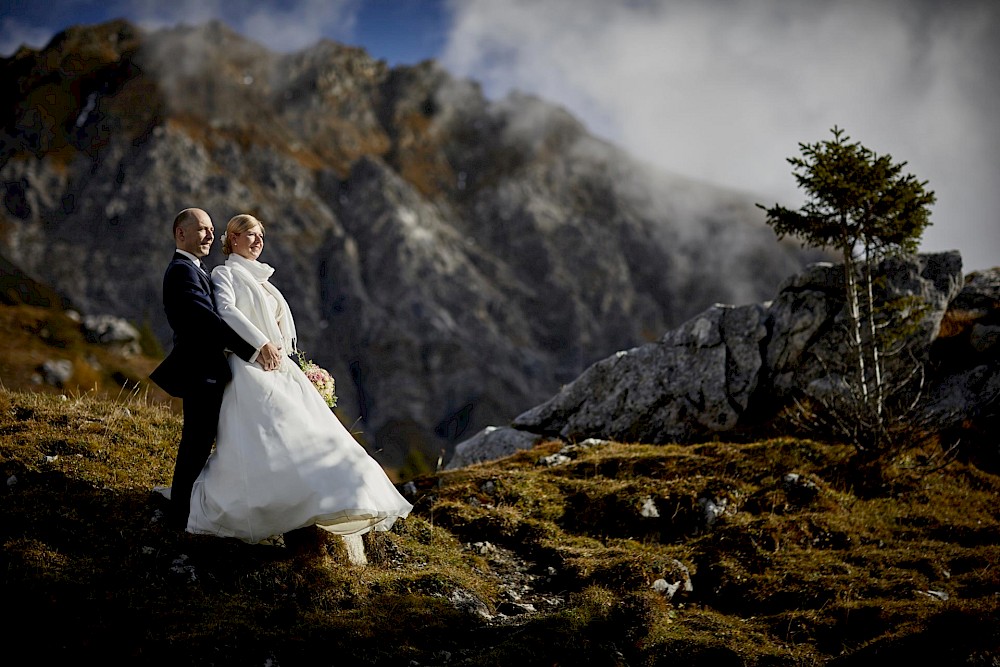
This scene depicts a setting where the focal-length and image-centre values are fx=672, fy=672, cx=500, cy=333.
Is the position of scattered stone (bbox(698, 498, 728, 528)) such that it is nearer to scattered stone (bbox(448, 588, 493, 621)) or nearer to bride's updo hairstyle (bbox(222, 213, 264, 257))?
scattered stone (bbox(448, 588, 493, 621))

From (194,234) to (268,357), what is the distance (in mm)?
1634

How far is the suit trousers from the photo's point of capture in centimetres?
727

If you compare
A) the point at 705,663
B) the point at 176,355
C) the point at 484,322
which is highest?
the point at 484,322

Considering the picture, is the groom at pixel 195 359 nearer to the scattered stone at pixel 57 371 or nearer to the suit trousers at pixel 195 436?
the suit trousers at pixel 195 436

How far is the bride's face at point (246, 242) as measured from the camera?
304 inches

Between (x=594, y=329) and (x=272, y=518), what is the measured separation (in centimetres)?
14655

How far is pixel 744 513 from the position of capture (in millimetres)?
10992

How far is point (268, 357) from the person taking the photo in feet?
24.0

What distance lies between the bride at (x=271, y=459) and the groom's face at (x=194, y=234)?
265mm

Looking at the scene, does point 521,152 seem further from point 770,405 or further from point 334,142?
point 770,405

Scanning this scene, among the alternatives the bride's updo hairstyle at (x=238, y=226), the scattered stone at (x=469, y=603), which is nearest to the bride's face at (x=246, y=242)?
the bride's updo hairstyle at (x=238, y=226)

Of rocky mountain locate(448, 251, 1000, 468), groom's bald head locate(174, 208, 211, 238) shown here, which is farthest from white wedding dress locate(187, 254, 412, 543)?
rocky mountain locate(448, 251, 1000, 468)

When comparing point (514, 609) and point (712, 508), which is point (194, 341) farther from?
point (712, 508)

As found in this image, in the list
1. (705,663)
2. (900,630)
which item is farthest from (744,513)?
(705,663)
